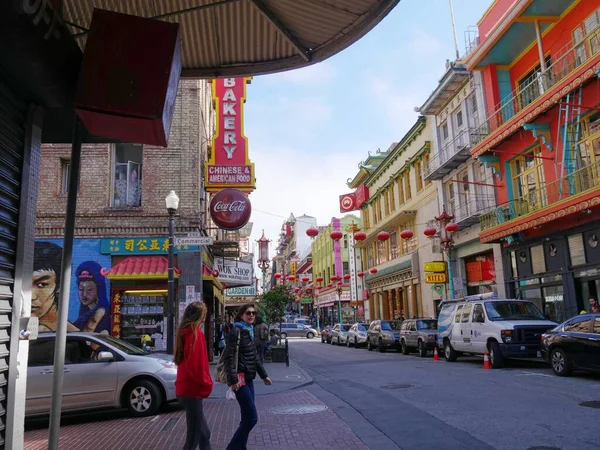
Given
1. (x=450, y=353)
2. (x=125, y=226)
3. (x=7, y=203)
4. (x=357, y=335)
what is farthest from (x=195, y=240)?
(x=357, y=335)

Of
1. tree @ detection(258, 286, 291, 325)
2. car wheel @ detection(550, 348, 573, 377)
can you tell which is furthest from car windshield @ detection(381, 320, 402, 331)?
car wheel @ detection(550, 348, 573, 377)

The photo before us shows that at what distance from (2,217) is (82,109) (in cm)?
92

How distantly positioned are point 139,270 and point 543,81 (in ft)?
52.5

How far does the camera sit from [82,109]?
10.7ft

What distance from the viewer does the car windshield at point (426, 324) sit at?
23.2 meters

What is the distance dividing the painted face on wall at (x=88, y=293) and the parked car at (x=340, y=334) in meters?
20.0

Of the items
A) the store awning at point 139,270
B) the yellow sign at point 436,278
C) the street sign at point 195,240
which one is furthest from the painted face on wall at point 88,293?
the yellow sign at point 436,278

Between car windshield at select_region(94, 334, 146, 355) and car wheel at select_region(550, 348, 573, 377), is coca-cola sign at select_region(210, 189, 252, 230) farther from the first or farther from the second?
car wheel at select_region(550, 348, 573, 377)

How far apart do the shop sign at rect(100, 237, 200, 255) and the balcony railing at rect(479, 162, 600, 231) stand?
12.7 m

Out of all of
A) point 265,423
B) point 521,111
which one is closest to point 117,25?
point 265,423

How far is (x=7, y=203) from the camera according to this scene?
3.54m

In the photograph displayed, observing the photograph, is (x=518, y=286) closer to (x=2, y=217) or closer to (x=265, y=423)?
(x=265, y=423)

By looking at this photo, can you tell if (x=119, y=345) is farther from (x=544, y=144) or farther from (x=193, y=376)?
(x=544, y=144)

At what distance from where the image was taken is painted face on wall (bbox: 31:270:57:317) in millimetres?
16578
